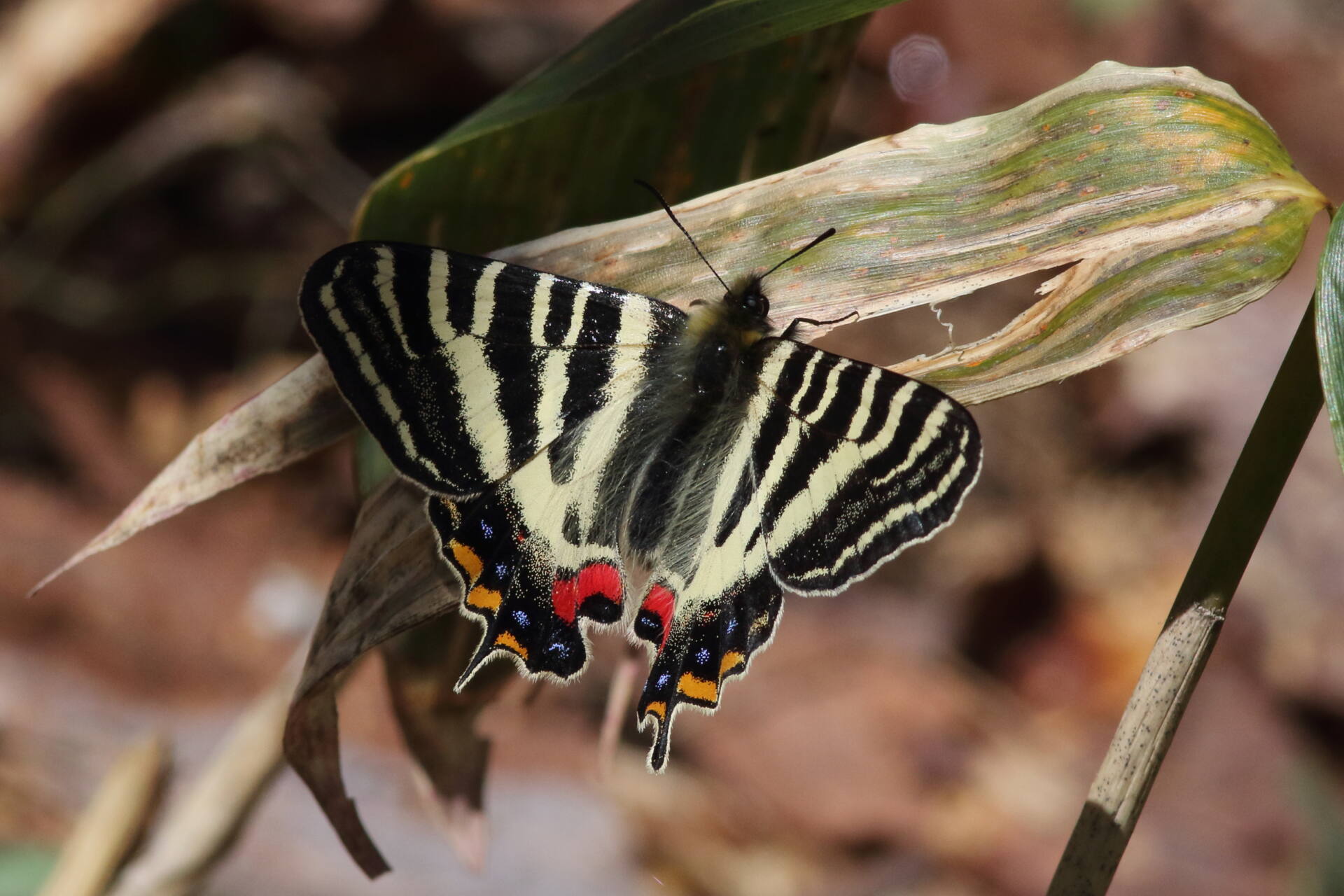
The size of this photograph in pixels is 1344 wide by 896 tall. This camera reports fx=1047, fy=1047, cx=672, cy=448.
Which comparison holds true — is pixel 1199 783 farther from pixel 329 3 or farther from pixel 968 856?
pixel 329 3

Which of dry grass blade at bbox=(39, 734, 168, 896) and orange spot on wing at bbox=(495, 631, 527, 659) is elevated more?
orange spot on wing at bbox=(495, 631, 527, 659)

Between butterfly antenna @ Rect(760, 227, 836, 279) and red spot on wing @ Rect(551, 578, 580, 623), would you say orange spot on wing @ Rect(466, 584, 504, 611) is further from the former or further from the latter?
butterfly antenna @ Rect(760, 227, 836, 279)

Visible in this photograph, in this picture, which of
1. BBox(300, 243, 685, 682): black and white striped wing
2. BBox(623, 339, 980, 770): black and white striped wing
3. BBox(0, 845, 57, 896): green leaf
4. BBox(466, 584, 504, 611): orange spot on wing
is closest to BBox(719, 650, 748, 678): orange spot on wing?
BBox(623, 339, 980, 770): black and white striped wing

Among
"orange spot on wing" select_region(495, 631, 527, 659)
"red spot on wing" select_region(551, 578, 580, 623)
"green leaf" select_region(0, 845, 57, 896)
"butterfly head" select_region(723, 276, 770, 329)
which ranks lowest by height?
"green leaf" select_region(0, 845, 57, 896)

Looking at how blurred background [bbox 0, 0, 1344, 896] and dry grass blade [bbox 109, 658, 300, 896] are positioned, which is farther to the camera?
blurred background [bbox 0, 0, 1344, 896]

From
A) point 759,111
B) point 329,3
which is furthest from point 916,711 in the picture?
point 329,3

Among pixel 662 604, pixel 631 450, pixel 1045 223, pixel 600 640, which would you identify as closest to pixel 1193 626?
pixel 1045 223
